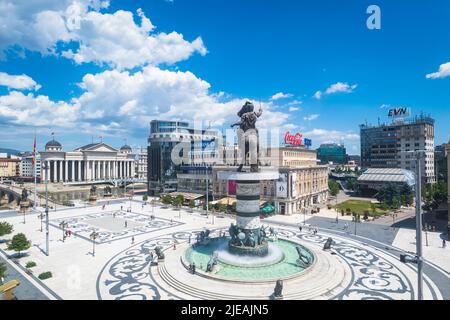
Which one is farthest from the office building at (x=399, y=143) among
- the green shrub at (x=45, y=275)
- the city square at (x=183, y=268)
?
the green shrub at (x=45, y=275)

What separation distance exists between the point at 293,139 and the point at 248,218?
5414 cm

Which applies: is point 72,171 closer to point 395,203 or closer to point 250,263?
point 250,263

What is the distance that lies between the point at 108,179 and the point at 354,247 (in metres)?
152

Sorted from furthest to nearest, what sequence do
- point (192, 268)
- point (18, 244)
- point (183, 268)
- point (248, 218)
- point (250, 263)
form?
point (18, 244) < point (248, 218) < point (250, 263) < point (183, 268) < point (192, 268)

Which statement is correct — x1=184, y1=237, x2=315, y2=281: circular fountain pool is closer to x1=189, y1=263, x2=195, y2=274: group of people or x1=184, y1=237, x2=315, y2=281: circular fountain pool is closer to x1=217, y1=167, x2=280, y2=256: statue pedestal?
x1=217, y1=167, x2=280, y2=256: statue pedestal

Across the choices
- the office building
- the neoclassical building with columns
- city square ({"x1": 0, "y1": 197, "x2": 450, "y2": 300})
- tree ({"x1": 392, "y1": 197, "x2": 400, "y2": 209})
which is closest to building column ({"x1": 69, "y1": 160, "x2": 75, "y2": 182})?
the neoclassical building with columns

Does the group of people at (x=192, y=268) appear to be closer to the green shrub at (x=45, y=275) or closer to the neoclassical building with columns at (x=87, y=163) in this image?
the green shrub at (x=45, y=275)

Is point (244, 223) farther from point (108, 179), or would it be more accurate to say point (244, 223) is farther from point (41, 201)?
point (108, 179)

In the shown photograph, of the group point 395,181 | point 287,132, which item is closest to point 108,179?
point 287,132

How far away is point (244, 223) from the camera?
120 feet

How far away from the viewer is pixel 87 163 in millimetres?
160750

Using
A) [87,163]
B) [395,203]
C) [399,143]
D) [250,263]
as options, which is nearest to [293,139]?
[395,203]

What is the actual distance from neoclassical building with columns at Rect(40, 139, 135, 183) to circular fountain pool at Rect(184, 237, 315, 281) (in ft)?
445
